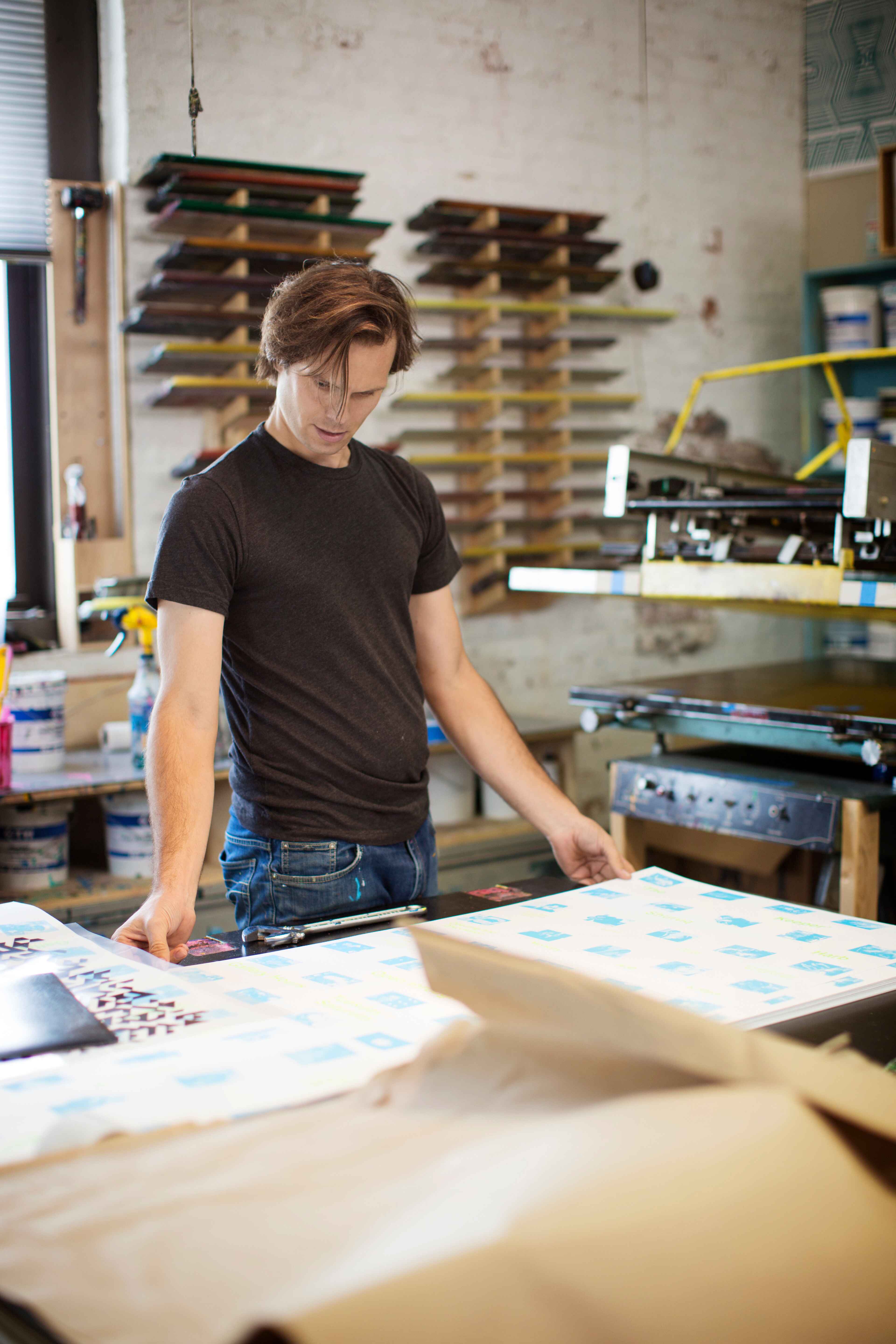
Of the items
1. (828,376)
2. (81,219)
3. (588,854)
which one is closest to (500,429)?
(828,376)

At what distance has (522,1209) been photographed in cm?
55

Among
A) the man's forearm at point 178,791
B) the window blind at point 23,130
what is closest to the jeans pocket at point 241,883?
the man's forearm at point 178,791

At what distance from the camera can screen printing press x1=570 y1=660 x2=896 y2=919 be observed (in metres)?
2.34

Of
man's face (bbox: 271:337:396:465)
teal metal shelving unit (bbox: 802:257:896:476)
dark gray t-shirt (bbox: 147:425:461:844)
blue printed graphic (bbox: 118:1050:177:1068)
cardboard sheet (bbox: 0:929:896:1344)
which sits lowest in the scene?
blue printed graphic (bbox: 118:1050:177:1068)

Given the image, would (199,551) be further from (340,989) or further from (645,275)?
(645,275)

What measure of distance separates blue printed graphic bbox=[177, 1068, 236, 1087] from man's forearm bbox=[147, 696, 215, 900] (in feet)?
1.79

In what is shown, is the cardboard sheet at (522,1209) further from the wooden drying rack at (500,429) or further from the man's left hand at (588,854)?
the wooden drying rack at (500,429)

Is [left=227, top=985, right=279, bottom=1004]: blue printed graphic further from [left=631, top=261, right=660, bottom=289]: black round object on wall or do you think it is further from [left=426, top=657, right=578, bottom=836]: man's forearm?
[left=631, top=261, right=660, bottom=289]: black round object on wall

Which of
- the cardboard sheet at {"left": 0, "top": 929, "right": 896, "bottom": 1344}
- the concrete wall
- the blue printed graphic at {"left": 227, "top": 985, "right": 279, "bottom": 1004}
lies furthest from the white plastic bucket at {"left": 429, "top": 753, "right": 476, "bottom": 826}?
the cardboard sheet at {"left": 0, "top": 929, "right": 896, "bottom": 1344}

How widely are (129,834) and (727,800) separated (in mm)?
1474

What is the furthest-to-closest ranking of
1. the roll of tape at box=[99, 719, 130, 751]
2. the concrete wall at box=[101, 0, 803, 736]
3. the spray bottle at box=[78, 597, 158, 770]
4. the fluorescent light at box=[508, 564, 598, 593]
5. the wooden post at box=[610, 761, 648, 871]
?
the concrete wall at box=[101, 0, 803, 736]
the roll of tape at box=[99, 719, 130, 751]
the spray bottle at box=[78, 597, 158, 770]
the wooden post at box=[610, 761, 648, 871]
the fluorescent light at box=[508, 564, 598, 593]

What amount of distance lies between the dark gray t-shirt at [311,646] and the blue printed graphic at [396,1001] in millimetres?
648

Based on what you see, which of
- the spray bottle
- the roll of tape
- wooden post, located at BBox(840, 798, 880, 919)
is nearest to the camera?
wooden post, located at BBox(840, 798, 880, 919)

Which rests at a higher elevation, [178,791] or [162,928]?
[178,791]
